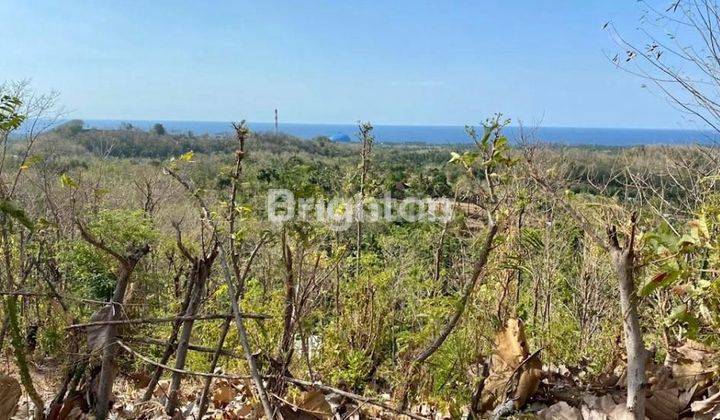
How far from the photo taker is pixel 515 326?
4.61 ft

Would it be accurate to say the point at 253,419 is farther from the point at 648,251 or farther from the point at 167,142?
the point at 167,142

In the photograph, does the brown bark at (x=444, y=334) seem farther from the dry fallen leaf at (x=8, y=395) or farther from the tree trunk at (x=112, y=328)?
the dry fallen leaf at (x=8, y=395)

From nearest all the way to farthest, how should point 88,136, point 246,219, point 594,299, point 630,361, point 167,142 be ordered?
point 630,361 → point 246,219 → point 594,299 → point 167,142 → point 88,136

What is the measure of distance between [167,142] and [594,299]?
24786 millimetres

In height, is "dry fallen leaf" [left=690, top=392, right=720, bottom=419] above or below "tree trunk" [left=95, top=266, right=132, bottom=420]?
below

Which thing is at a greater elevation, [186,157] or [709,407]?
[186,157]

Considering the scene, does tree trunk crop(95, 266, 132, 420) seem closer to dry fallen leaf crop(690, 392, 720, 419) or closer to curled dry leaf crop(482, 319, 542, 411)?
curled dry leaf crop(482, 319, 542, 411)

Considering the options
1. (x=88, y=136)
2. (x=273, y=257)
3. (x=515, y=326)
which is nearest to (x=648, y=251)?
(x=515, y=326)

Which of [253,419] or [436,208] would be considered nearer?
[253,419]

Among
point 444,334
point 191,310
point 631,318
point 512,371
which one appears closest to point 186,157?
point 191,310

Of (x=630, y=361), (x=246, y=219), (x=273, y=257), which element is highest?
(x=246, y=219)

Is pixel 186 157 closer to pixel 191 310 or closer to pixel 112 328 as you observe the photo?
pixel 191 310

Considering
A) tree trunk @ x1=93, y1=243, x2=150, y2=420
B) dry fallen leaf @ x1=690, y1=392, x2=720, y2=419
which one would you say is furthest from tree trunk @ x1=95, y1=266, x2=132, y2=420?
dry fallen leaf @ x1=690, y1=392, x2=720, y2=419

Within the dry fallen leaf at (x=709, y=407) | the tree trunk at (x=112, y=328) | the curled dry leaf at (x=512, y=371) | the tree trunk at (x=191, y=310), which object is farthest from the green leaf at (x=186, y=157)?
the dry fallen leaf at (x=709, y=407)
